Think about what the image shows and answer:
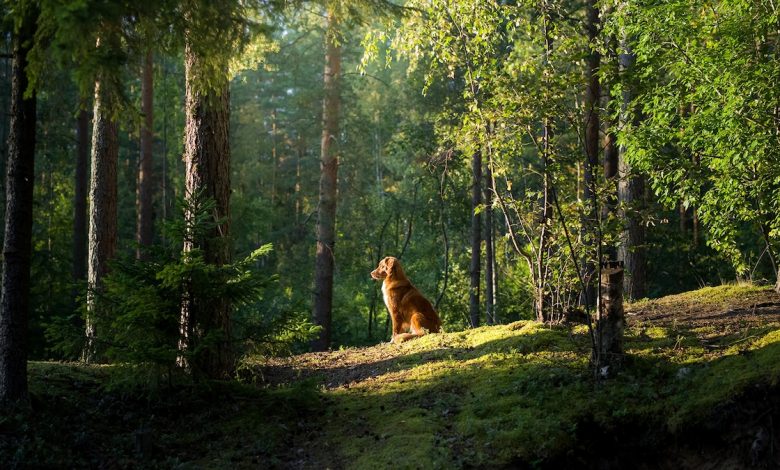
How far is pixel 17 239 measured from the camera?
248 inches

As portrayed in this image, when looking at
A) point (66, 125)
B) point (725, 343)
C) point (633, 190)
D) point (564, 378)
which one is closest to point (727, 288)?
point (633, 190)

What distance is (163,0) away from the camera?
18.9 feet

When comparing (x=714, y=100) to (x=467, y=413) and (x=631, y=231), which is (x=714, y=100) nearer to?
(x=467, y=413)

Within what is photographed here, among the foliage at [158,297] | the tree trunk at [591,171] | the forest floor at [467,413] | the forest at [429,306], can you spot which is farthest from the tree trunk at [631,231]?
the foliage at [158,297]

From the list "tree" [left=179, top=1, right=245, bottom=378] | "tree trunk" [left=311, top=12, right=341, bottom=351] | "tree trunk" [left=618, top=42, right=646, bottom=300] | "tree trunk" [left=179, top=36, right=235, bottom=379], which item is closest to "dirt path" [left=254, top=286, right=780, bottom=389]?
"tree trunk" [left=179, top=36, right=235, bottom=379]

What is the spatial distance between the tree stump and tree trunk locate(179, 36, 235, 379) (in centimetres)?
418

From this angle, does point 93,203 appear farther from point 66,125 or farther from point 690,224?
point 66,125

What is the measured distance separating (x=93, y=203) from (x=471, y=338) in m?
6.75

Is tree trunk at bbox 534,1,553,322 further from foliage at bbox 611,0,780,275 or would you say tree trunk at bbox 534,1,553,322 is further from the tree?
the tree

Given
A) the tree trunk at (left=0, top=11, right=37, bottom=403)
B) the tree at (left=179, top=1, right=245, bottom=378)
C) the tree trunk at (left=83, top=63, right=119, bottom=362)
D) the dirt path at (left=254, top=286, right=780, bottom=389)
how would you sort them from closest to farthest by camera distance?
the tree trunk at (left=0, top=11, right=37, bottom=403)
the tree at (left=179, top=1, right=245, bottom=378)
the dirt path at (left=254, top=286, right=780, bottom=389)
the tree trunk at (left=83, top=63, right=119, bottom=362)

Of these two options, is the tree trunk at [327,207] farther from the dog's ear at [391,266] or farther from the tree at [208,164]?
the tree at [208,164]

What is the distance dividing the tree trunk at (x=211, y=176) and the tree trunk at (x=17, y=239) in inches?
67.2

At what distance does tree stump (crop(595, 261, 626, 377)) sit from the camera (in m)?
7.10

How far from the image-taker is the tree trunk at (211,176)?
306 inches
